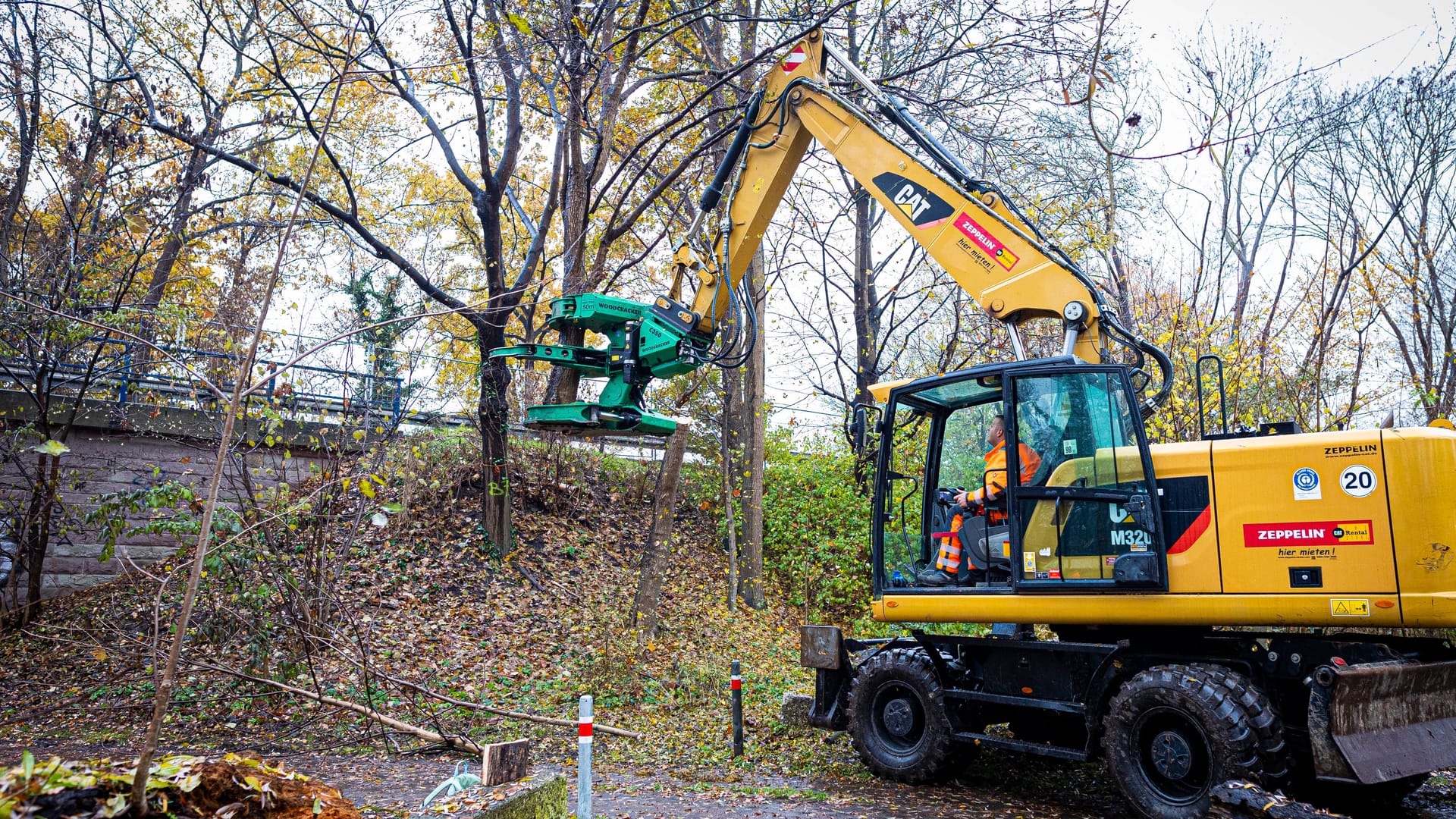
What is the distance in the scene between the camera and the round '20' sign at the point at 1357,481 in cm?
522

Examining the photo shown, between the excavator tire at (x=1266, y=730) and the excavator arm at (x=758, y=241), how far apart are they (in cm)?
215

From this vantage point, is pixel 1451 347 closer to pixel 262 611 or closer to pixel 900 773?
pixel 900 773

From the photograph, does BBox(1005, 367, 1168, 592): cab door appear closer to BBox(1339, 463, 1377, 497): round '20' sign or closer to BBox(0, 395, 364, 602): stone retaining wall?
BBox(1339, 463, 1377, 497): round '20' sign

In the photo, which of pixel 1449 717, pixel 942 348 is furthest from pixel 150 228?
pixel 1449 717

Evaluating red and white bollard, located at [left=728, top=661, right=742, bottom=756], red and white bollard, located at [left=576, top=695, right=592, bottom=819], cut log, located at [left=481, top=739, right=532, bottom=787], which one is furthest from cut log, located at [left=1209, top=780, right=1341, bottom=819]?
red and white bollard, located at [left=728, top=661, right=742, bottom=756]

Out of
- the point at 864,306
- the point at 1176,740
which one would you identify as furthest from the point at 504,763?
the point at 864,306

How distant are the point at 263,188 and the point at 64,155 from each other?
2.24m

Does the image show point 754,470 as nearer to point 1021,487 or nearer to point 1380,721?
point 1021,487

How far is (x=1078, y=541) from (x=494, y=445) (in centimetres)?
859

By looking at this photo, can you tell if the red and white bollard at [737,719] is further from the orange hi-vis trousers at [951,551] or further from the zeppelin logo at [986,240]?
the zeppelin logo at [986,240]

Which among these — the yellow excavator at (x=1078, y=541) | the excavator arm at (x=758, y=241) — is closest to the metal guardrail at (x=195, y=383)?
Result: the excavator arm at (x=758, y=241)

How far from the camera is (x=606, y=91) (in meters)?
11.7

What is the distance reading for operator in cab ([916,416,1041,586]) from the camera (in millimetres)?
6340

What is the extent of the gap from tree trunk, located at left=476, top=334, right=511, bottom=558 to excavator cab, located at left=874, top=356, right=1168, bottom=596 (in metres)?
6.46
